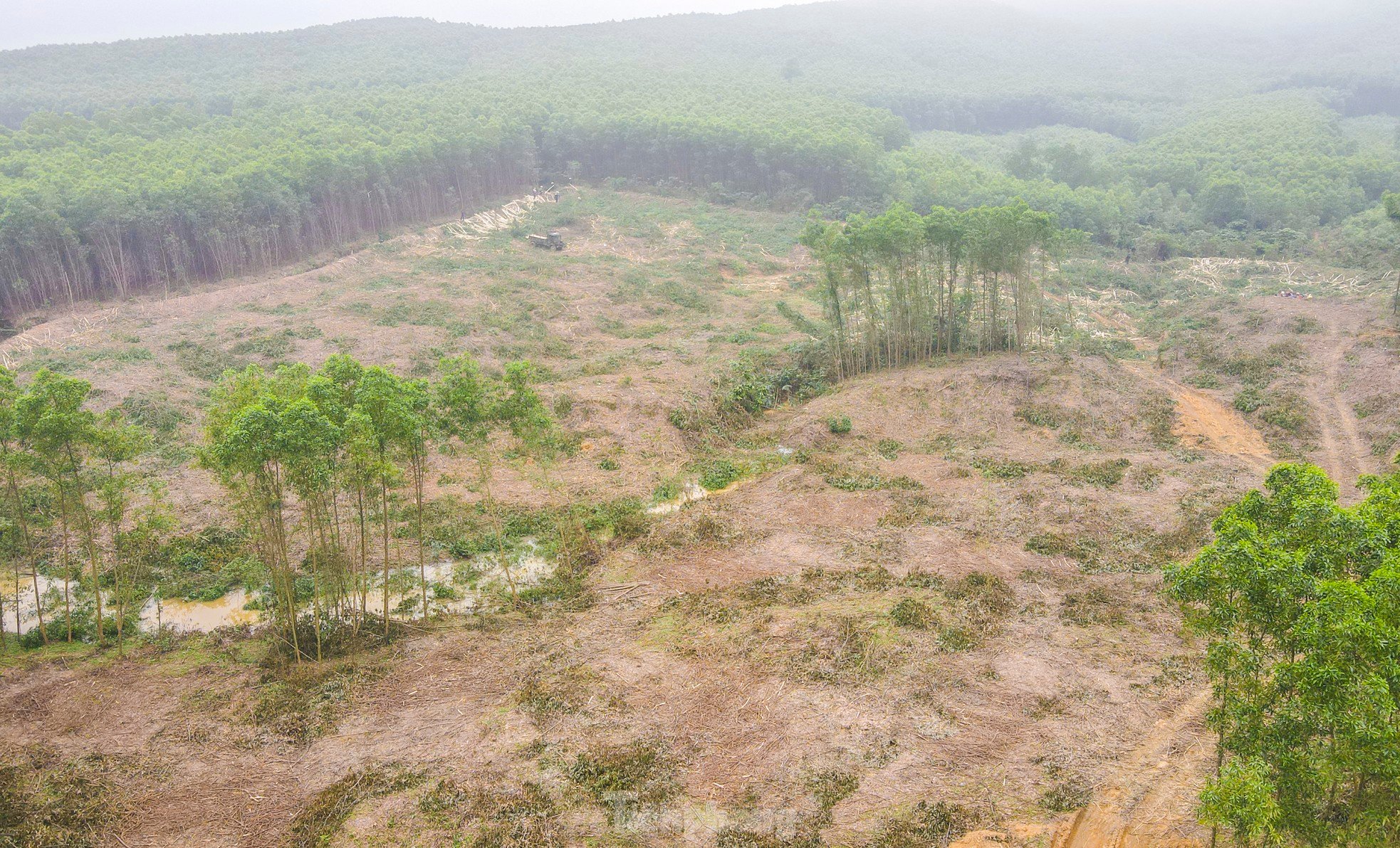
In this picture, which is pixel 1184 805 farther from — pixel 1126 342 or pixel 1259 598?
pixel 1126 342

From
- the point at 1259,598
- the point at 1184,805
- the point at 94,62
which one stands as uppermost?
the point at 94,62

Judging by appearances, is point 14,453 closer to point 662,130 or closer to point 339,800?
point 339,800

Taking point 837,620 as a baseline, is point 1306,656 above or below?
above

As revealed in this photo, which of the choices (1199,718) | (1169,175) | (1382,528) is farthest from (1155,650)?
(1169,175)

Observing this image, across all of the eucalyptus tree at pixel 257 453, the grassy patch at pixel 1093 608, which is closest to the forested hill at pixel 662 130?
the eucalyptus tree at pixel 257 453

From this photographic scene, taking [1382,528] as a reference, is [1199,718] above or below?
below

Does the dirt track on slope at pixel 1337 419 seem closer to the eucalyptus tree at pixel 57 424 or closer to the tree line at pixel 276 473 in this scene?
the tree line at pixel 276 473

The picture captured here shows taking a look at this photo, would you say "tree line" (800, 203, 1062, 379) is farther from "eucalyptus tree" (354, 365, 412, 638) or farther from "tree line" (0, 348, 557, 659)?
"eucalyptus tree" (354, 365, 412, 638)

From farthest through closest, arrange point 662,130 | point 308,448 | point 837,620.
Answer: point 662,130 < point 837,620 < point 308,448

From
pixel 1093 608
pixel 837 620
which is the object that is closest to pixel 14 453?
pixel 837 620
